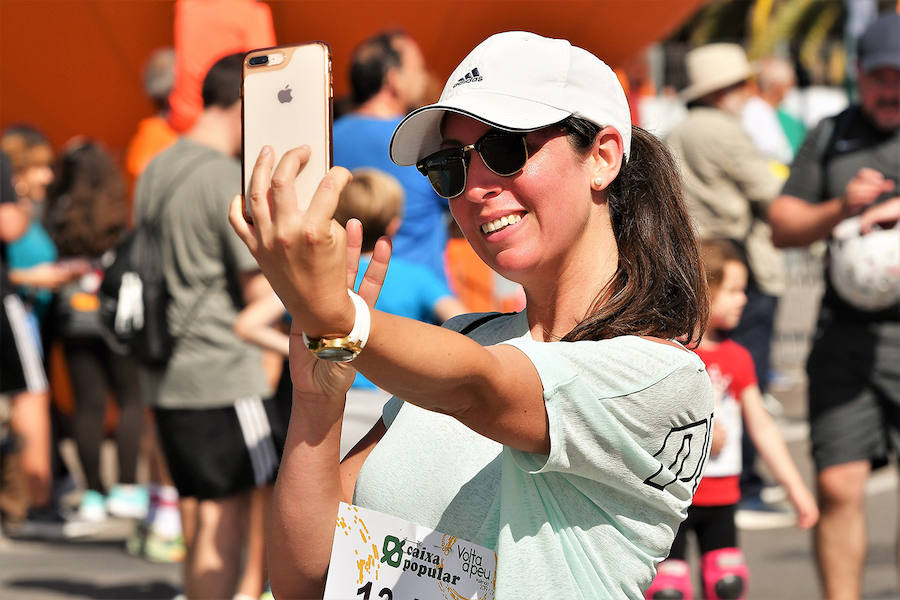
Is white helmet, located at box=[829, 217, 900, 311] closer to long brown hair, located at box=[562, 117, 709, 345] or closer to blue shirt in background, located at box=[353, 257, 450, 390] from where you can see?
blue shirt in background, located at box=[353, 257, 450, 390]

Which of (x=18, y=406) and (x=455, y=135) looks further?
(x=18, y=406)

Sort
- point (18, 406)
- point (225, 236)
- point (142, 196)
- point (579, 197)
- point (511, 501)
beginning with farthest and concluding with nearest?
point (18, 406) → point (142, 196) → point (225, 236) → point (579, 197) → point (511, 501)

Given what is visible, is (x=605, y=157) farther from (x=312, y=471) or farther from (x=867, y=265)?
(x=867, y=265)

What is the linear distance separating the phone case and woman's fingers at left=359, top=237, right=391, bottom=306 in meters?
0.12

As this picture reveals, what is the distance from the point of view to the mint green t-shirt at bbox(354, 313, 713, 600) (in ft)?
5.90

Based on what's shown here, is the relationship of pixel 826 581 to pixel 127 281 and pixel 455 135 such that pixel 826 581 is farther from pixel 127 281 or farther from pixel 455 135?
pixel 455 135

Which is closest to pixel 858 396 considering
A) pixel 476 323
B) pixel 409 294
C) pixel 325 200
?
pixel 409 294

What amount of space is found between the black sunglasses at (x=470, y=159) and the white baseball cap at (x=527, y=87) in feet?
0.16

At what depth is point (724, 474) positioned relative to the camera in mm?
4277

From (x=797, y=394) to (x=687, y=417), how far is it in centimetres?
853

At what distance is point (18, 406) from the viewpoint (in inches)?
269

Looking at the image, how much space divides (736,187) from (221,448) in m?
3.10

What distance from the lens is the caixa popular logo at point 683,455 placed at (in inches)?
75.0

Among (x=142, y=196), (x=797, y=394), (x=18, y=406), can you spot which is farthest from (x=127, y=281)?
(x=797, y=394)
